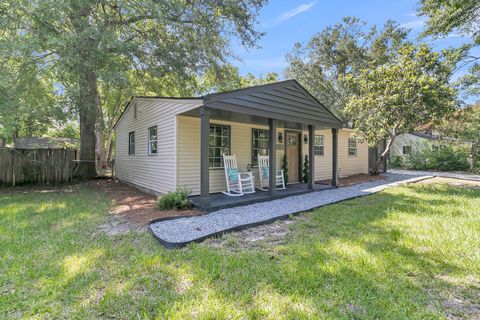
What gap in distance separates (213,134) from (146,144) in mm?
2675

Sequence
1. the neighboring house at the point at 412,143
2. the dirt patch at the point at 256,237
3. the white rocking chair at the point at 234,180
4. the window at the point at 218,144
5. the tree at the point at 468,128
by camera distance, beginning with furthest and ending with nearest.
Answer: the neighboring house at the point at 412,143 → the tree at the point at 468,128 → the window at the point at 218,144 → the white rocking chair at the point at 234,180 → the dirt patch at the point at 256,237

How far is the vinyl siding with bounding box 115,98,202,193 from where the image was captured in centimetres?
670

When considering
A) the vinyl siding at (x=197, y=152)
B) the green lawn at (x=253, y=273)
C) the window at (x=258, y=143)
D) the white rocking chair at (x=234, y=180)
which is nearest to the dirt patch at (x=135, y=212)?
the green lawn at (x=253, y=273)

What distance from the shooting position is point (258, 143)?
8.64 meters

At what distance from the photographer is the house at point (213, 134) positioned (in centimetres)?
585

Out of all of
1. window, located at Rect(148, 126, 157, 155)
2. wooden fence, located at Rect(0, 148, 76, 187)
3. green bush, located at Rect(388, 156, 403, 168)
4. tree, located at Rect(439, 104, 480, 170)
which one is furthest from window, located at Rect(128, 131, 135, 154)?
green bush, located at Rect(388, 156, 403, 168)

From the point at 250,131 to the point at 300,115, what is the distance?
69.3 inches

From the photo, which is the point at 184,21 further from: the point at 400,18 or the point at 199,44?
the point at 400,18

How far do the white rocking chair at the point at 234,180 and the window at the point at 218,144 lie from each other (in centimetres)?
31

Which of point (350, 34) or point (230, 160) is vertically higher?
point (350, 34)

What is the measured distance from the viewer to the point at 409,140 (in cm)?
2098

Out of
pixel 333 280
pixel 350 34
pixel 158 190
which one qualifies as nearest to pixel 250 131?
pixel 158 190

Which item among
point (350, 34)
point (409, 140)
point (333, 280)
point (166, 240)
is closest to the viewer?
point (333, 280)

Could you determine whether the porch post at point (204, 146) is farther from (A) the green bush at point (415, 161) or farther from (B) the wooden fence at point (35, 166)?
(A) the green bush at point (415, 161)
